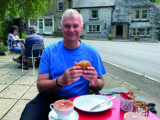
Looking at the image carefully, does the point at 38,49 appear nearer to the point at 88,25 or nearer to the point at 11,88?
the point at 11,88

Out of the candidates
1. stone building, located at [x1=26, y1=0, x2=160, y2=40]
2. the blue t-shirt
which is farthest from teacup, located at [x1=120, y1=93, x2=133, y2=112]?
stone building, located at [x1=26, y1=0, x2=160, y2=40]

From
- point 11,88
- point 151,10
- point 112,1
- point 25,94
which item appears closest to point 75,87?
point 25,94

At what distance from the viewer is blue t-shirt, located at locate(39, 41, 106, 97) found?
81.4 inches

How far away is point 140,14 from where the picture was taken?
91.8 feet

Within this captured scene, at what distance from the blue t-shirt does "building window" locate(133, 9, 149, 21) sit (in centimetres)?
2870

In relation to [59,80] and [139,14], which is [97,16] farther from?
[59,80]

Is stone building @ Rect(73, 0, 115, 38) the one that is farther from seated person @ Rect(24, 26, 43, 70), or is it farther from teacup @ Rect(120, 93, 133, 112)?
teacup @ Rect(120, 93, 133, 112)

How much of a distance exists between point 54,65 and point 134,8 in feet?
97.4

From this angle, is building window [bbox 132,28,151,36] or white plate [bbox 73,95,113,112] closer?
white plate [bbox 73,95,113,112]

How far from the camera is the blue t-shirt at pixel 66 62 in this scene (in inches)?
81.4

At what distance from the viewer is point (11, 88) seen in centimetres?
427

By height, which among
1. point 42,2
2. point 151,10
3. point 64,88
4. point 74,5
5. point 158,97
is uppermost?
point 74,5

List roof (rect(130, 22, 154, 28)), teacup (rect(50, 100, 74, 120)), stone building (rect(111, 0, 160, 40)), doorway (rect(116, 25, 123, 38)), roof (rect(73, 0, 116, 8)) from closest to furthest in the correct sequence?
teacup (rect(50, 100, 74, 120)), stone building (rect(111, 0, 160, 40)), roof (rect(130, 22, 154, 28)), doorway (rect(116, 25, 123, 38)), roof (rect(73, 0, 116, 8))

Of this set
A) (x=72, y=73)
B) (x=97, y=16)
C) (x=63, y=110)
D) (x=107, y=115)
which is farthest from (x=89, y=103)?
(x=97, y=16)
